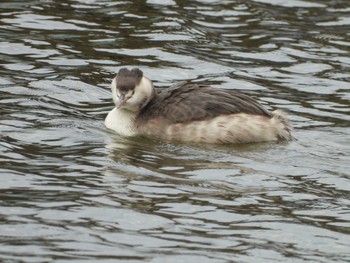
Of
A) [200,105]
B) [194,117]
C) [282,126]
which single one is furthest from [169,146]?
[282,126]

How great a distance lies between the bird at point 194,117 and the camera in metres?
12.1

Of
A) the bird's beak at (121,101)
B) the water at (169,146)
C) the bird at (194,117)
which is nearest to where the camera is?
the water at (169,146)

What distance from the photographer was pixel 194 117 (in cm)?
1211

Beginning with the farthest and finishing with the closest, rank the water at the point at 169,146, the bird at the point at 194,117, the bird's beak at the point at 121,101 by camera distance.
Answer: the bird's beak at the point at 121,101 < the bird at the point at 194,117 < the water at the point at 169,146

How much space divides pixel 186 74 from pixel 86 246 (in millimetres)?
6452

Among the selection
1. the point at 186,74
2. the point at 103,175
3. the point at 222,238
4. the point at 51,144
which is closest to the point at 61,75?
the point at 186,74

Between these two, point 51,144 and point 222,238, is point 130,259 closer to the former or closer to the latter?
point 222,238

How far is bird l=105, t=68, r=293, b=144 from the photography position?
39.6 ft

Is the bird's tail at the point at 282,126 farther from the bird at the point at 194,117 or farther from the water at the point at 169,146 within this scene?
the water at the point at 169,146

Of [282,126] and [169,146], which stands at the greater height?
[282,126]

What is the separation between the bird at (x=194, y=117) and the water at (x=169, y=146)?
0.48ft

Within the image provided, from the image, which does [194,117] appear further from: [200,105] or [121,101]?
[121,101]

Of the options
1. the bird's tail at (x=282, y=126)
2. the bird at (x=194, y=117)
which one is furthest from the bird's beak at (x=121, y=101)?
the bird's tail at (x=282, y=126)

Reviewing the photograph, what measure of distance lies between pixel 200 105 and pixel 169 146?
558 mm
